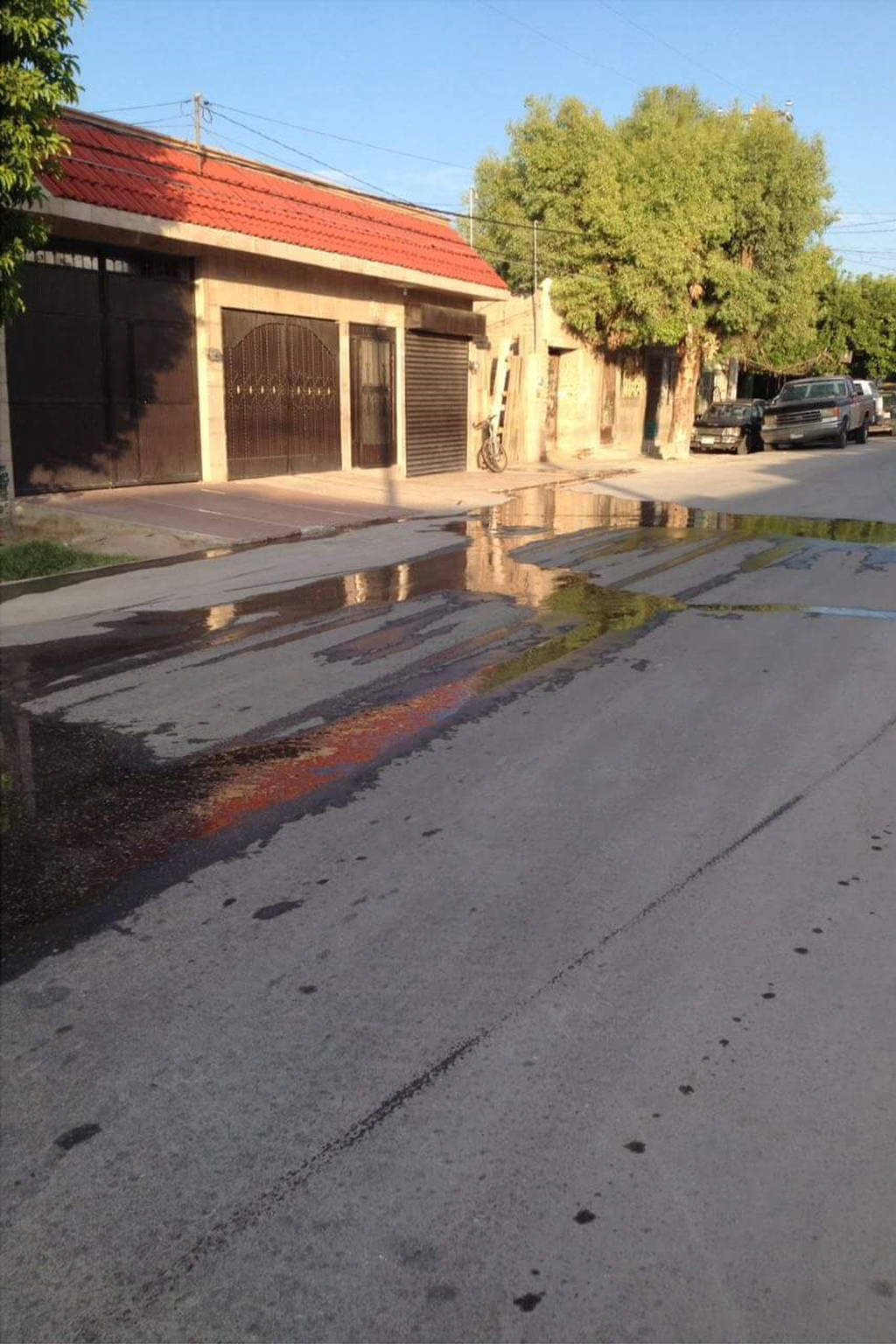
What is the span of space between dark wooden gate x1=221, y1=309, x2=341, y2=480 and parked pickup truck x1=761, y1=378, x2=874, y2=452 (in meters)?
18.6

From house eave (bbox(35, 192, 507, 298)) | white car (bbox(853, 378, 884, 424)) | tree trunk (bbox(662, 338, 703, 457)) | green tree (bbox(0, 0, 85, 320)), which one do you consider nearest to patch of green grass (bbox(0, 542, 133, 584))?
green tree (bbox(0, 0, 85, 320))

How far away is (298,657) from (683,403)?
93.3ft

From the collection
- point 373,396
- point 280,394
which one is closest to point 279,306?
point 280,394

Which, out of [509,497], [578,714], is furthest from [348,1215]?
[509,497]

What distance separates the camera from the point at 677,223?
2986 centimetres

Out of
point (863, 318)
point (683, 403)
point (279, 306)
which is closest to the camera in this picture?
point (279, 306)

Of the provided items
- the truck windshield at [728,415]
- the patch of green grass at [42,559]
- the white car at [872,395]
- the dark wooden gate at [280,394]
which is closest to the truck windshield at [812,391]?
the truck windshield at [728,415]

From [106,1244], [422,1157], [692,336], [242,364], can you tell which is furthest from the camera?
[692,336]

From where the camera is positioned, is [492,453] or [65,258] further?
[492,453]

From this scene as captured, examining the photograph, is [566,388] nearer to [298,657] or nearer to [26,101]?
[26,101]

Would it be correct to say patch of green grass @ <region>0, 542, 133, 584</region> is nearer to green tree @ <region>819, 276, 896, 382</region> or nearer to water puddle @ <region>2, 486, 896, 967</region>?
water puddle @ <region>2, 486, 896, 967</region>

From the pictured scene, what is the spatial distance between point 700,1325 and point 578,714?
14.3 ft

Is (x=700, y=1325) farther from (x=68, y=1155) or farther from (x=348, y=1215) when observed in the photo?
(x=68, y=1155)

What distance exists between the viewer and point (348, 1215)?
265cm
